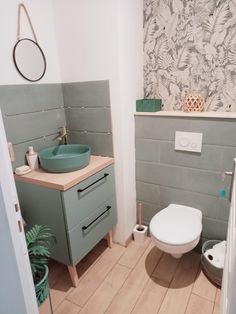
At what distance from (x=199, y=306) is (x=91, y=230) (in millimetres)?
896

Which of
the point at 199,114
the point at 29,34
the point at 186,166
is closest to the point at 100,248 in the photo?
the point at 186,166

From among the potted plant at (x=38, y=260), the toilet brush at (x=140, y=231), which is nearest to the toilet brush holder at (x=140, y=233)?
the toilet brush at (x=140, y=231)

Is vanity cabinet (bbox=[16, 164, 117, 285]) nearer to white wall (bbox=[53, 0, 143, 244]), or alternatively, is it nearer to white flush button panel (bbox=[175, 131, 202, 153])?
white wall (bbox=[53, 0, 143, 244])

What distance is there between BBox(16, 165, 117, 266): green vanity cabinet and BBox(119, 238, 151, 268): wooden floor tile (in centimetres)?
33

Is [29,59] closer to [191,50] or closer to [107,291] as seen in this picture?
[191,50]

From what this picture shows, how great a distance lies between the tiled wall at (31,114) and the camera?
156 centimetres

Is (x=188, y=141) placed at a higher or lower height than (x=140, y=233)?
higher

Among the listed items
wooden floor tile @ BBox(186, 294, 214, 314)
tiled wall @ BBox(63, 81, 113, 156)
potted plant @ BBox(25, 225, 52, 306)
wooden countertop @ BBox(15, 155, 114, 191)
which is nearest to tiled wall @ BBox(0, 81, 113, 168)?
tiled wall @ BBox(63, 81, 113, 156)

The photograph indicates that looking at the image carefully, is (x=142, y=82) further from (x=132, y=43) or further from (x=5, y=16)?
(x=5, y=16)

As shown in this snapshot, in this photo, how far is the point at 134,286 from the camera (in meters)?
1.67

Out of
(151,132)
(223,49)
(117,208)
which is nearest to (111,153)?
(151,132)

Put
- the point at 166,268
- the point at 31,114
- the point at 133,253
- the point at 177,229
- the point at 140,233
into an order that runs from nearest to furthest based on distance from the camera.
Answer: the point at 177,229, the point at 31,114, the point at 166,268, the point at 133,253, the point at 140,233

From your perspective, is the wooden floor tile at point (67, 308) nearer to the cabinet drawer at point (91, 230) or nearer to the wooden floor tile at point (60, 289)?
the wooden floor tile at point (60, 289)

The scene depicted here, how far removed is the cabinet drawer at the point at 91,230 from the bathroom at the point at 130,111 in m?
0.14
